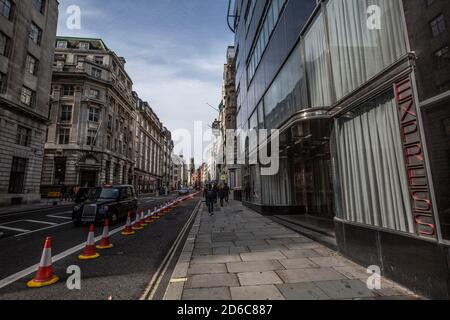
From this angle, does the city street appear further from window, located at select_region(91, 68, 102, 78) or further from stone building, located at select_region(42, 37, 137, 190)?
window, located at select_region(91, 68, 102, 78)

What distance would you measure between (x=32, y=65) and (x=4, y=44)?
368 cm

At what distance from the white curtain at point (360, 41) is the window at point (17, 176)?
2870cm

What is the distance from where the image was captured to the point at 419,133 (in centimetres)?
368

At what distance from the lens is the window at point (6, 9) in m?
20.9

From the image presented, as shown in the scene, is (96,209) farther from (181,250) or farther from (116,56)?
(116,56)

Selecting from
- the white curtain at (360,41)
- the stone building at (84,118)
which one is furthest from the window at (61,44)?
the white curtain at (360,41)

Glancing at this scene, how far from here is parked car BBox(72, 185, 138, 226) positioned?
398 inches

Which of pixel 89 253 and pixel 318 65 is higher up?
pixel 318 65

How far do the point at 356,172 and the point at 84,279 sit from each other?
6115 millimetres

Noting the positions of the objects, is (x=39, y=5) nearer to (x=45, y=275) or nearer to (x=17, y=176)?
(x=17, y=176)

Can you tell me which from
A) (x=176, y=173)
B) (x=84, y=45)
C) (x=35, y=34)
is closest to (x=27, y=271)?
(x=35, y=34)

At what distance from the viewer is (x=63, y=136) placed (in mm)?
38406

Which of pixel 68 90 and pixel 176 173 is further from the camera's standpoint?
pixel 176 173

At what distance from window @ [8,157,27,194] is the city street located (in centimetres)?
1776
